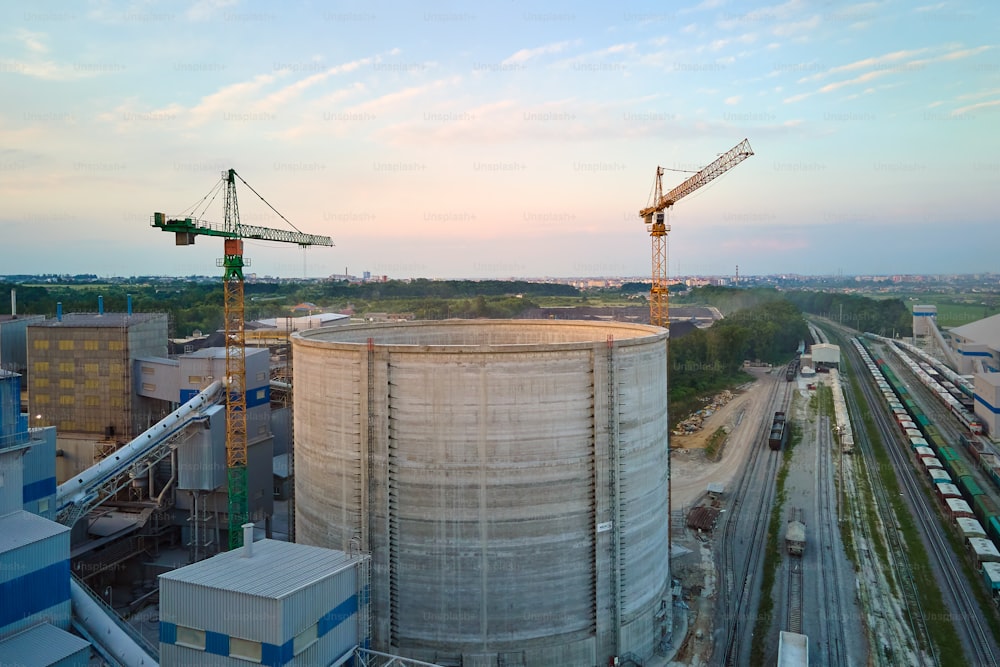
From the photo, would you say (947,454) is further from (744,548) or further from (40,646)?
(40,646)

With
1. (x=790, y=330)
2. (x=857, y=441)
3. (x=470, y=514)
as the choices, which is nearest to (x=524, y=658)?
(x=470, y=514)

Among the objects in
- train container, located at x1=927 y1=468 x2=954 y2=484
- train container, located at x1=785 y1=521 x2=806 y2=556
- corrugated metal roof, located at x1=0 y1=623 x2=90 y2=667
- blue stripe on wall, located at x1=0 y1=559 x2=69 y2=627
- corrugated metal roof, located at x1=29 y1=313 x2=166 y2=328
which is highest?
corrugated metal roof, located at x1=29 y1=313 x2=166 y2=328

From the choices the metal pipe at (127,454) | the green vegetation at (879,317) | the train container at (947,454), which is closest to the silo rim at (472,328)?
the metal pipe at (127,454)

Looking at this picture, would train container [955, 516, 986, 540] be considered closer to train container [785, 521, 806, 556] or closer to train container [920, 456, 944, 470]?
train container [785, 521, 806, 556]

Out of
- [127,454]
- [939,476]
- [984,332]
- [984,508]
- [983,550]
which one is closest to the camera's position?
[127,454]

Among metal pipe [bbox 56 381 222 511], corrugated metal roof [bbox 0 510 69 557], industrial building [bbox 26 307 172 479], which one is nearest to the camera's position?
corrugated metal roof [bbox 0 510 69 557]

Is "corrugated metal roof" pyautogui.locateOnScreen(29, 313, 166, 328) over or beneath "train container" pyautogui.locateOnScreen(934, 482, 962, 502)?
over

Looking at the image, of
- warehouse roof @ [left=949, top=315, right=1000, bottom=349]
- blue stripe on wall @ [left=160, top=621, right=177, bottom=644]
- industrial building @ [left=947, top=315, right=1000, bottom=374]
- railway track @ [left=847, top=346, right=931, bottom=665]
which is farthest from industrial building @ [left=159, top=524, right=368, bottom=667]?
warehouse roof @ [left=949, top=315, right=1000, bottom=349]

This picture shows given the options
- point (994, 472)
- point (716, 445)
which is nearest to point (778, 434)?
point (716, 445)
